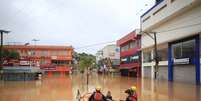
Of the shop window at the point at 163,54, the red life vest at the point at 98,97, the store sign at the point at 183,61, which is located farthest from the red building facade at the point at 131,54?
the red life vest at the point at 98,97

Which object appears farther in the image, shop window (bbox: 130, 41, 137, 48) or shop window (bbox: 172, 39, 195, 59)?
shop window (bbox: 130, 41, 137, 48)

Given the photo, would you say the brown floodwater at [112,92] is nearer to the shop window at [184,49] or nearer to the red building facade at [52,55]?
the shop window at [184,49]

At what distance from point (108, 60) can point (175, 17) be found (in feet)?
197

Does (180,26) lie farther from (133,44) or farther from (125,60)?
(125,60)

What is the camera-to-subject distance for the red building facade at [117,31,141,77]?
71750 millimetres

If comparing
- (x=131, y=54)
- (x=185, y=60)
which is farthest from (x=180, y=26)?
(x=131, y=54)

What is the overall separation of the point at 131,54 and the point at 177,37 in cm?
3156

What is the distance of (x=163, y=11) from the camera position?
50000mm

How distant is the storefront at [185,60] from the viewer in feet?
133

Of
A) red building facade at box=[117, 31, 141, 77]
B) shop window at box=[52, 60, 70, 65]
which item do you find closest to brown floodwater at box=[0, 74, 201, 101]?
red building facade at box=[117, 31, 141, 77]

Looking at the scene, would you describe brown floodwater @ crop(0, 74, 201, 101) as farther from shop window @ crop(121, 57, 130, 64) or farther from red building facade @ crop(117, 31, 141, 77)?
shop window @ crop(121, 57, 130, 64)

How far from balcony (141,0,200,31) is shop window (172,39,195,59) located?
12.8ft

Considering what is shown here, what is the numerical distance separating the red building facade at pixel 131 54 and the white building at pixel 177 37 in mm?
10506

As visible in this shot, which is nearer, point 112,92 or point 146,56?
point 112,92
